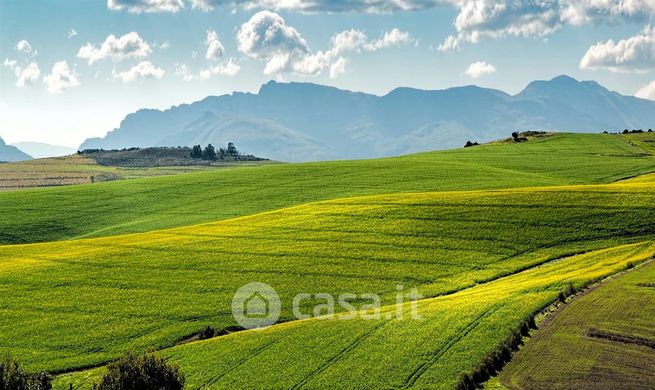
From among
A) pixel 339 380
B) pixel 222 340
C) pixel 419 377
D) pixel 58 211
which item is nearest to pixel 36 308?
pixel 222 340

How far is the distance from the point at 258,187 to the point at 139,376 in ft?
209

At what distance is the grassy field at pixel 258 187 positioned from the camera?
7594 centimetres

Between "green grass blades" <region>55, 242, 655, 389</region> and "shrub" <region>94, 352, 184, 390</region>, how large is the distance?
2642 millimetres

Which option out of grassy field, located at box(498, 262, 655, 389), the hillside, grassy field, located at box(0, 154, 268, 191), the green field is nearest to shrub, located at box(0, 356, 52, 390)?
the green field

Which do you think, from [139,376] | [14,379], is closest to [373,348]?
[139,376]

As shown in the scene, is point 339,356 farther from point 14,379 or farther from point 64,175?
Answer: point 64,175

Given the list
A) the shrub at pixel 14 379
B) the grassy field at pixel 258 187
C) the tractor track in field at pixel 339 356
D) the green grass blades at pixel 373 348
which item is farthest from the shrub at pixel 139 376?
the grassy field at pixel 258 187

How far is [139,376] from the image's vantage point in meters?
27.7

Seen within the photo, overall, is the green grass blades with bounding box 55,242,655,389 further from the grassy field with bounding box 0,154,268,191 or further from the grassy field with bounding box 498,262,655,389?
the grassy field with bounding box 0,154,268,191

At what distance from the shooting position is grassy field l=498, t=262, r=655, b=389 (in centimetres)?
2608

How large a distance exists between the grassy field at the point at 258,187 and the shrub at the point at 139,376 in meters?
44.6

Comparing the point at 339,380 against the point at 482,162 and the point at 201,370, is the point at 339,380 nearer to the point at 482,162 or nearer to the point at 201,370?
the point at 201,370

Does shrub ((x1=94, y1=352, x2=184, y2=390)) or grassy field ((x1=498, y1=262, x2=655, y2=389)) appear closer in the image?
grassy field ((x1=498, y1=262, x2=655, y2=389))

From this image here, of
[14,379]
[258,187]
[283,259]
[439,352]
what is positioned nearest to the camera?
[14,379]
